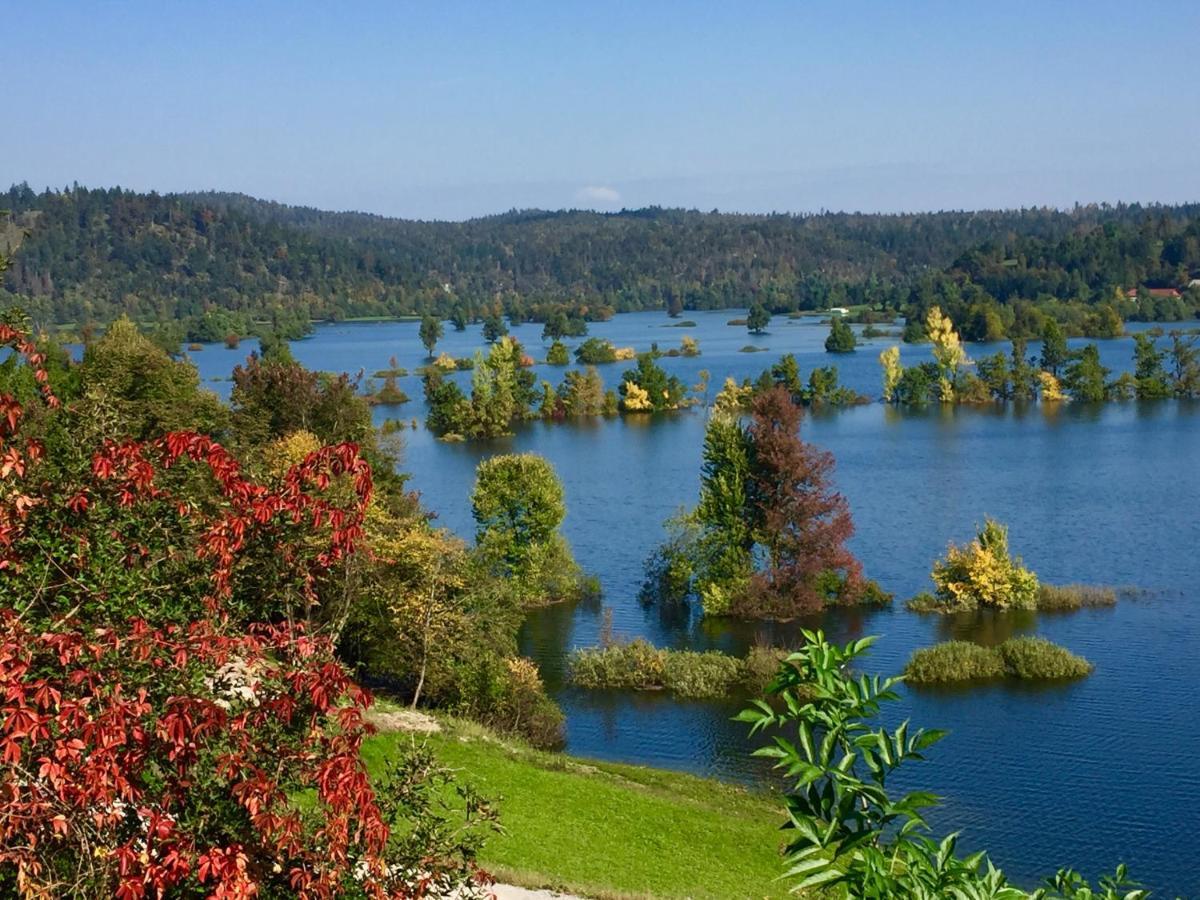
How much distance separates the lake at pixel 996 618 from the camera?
71.0 feet

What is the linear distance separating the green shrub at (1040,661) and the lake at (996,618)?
19.1 inches

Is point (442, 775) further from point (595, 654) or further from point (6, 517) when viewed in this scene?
point (595, 654)

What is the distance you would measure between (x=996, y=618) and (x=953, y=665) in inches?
224

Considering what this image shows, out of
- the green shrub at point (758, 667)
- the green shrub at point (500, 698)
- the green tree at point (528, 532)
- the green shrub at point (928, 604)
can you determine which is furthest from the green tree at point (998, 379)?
the green shrub at point (500, 698)

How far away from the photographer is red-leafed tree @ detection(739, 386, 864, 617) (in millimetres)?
34812

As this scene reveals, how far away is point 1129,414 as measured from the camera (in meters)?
70.3

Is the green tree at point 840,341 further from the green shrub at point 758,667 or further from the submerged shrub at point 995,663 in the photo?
the green shrub at point 758,667

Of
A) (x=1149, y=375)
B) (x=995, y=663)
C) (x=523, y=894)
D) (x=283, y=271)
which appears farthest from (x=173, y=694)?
(x=283, y=271)

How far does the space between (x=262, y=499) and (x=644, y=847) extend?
11772mm

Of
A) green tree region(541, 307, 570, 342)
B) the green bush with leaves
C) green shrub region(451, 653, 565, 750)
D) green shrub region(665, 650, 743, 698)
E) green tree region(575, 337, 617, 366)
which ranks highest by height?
the green bush with leaves

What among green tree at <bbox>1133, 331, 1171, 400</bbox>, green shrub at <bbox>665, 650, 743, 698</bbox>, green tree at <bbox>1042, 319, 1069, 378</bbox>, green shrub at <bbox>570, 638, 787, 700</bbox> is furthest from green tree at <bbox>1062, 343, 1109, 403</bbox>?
green shrub at <bbox>665, 650, 743, 698</bbox>

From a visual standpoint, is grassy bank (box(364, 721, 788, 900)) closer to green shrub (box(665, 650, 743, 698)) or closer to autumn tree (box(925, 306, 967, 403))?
green shrub (box(665, 650, 743, 698))

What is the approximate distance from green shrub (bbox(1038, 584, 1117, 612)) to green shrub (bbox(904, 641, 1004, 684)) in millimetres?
5779

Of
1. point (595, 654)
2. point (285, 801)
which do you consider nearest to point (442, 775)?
point (285, 801)
